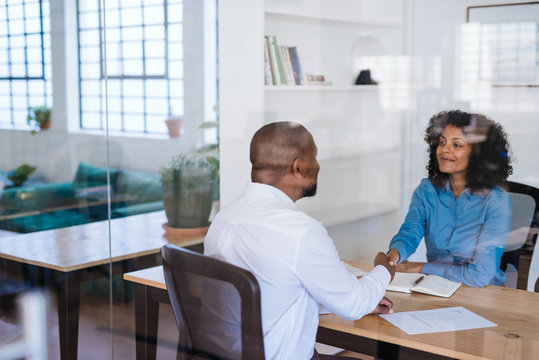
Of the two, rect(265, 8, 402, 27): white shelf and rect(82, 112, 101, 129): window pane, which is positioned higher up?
rect(265, 8, 402, 27): white shelf

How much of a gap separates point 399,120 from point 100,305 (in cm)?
150

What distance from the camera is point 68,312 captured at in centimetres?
282

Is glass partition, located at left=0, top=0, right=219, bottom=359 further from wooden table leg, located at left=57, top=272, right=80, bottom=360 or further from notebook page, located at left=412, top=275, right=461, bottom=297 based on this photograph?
notebook page, located at left=412, top=275, right=461, bottom=297

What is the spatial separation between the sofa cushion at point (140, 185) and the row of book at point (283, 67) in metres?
0.70

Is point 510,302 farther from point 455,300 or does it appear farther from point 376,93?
point 376,93

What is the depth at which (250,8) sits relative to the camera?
2795 mm

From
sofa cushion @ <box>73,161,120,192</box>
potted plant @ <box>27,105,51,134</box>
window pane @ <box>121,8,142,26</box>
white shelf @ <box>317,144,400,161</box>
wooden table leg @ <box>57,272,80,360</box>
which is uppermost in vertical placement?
window pane @ <box>121,8,142,26</box>

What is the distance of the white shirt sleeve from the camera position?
1.60m

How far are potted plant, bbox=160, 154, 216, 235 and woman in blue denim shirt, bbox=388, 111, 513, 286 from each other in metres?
1.16

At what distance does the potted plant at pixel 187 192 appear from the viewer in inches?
120

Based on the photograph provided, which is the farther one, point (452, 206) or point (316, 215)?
point (316, 215)

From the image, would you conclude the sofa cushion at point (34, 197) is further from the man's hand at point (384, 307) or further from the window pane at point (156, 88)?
the man's hand at point (384, 307)

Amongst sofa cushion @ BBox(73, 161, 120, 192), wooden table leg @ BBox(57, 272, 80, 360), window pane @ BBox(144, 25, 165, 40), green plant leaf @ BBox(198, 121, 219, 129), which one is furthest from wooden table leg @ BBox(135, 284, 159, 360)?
window pane @ BBox(144, 25, 165, 40)

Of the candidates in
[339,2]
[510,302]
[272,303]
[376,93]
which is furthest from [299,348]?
[339,2]
